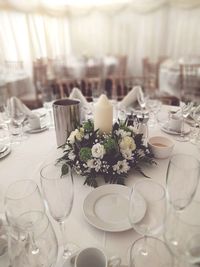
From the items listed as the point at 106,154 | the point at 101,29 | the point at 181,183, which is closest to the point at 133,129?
the point at 106,154

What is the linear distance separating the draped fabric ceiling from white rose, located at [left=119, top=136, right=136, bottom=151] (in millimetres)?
4357

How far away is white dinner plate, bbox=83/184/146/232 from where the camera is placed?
708 millimetres

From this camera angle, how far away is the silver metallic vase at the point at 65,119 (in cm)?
113

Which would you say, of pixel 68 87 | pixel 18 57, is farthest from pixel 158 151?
pixel 18 57

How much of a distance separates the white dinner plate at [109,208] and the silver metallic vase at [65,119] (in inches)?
16.0

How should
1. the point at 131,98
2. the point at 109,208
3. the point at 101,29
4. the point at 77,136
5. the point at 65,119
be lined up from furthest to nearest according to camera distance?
the point at 101,29
the point at 131,98
the point at 65,119
the point at 77,136
the point at 109,208

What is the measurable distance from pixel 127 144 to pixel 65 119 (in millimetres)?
378

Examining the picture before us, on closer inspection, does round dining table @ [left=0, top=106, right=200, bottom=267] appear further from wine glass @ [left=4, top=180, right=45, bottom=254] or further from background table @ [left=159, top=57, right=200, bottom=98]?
background table @ [left=159, top=57, right=200, bottom=98]

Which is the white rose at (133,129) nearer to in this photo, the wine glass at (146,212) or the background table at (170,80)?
the wine glass at (146,212)

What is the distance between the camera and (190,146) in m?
1.21

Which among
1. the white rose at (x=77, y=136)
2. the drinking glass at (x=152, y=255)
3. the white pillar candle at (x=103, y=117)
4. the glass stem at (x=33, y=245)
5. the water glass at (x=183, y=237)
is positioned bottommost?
the drinking glass at (x=152, y=255)

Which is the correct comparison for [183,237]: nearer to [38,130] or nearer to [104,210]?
[104,210]

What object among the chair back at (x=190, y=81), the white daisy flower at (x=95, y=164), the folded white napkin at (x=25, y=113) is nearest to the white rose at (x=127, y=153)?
the white daisy flower at (x=95, y=164)

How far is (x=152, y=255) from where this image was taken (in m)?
0.61
